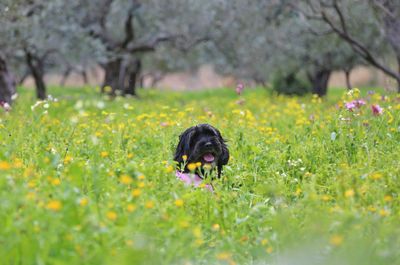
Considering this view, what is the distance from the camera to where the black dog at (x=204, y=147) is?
6.40m

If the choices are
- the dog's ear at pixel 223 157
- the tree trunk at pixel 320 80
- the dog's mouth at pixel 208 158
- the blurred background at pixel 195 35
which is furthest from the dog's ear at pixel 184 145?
the tree trunk at pixel 320 80

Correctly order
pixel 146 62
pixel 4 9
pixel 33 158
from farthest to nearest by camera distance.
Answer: pixel 146 62 → pixel 4 9 → pixel 33 158

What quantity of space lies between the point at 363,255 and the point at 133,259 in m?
1.37

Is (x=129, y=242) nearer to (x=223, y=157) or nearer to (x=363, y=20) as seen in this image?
(x=223, y=157)

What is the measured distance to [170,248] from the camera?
3934 millimetres

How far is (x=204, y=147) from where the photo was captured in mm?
6363

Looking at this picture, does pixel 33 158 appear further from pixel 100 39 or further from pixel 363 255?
pixel 100 39

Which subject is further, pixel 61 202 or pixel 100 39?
pixel 100 39

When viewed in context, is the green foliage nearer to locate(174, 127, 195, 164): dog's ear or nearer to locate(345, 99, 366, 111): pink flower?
locate(345, 99, 366, 111): pink flower

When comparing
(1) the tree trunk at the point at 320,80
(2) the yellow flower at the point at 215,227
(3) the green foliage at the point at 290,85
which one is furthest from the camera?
(1) the tree trunk at the point at 320,80

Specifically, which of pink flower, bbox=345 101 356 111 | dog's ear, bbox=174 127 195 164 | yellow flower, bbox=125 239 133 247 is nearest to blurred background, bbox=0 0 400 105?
pink flower, bbox=345 101 356 111

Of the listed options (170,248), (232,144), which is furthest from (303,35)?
(170,248)

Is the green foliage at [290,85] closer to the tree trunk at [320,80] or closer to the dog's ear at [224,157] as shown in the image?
the tree trunk at [320,80]

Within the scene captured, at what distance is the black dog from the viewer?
21.0 ft
